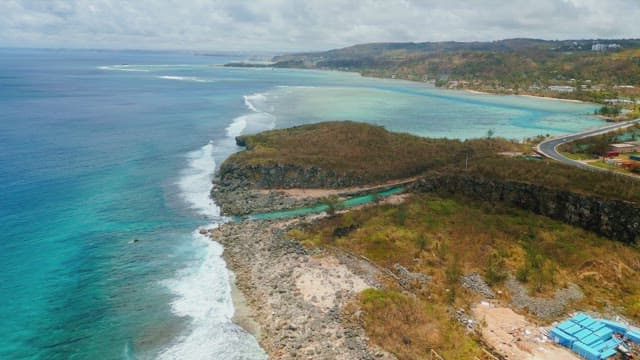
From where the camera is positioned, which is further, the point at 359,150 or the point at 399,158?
the point at 359,150

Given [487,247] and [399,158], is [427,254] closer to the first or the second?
[487,247]

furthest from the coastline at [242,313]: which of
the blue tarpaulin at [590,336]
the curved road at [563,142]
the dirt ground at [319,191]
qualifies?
the curved road at [563,142]

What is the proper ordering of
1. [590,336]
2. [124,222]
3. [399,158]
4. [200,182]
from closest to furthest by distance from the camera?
[590,336]
[124,222]
[200,182]
[399,158]

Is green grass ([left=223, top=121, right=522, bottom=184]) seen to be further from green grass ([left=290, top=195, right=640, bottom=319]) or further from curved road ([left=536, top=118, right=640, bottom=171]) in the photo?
green grass ([left=290, top=195, right=640, bottom=319])

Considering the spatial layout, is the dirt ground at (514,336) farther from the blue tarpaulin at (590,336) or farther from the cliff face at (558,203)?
the cliff face at (558,203)

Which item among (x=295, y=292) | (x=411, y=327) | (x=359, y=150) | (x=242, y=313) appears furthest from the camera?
(x=359, y=150)

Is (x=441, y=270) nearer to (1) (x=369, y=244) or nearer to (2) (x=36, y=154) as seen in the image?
(1) (x=369, y=244)

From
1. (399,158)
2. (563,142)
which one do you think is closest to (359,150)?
(399,158)
